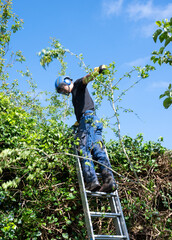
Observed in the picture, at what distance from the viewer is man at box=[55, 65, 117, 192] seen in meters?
3.62

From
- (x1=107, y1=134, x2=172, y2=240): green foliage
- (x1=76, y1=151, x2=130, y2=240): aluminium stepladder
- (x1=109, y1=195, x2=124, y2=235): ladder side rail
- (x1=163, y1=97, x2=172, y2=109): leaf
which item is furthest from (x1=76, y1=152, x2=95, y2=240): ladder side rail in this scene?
(x1=163, y1=97, x2=172, y2=109): leaf

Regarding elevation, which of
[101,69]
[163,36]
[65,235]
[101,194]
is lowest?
[65,235]

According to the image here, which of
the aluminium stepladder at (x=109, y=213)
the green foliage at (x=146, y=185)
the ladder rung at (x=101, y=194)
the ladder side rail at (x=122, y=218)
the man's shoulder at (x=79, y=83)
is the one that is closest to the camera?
the aluminium stepladder at (x=109, y=213)

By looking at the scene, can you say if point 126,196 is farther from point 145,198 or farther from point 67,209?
point 67,209

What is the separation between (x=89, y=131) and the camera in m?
3.96

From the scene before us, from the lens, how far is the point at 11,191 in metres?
3.48

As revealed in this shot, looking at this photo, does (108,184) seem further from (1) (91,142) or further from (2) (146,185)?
(2) (146,185)

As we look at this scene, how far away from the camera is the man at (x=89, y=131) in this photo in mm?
3619

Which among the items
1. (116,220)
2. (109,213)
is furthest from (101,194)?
(116,220)

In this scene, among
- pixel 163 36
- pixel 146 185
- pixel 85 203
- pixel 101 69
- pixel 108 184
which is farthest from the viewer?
pixel 146 185

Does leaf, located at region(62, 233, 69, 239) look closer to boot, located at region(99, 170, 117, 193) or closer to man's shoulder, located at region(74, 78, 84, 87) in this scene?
boot, located at region(99, 170, 117, 193)

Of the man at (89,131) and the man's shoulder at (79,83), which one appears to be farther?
the man's shoulder at (79,83)

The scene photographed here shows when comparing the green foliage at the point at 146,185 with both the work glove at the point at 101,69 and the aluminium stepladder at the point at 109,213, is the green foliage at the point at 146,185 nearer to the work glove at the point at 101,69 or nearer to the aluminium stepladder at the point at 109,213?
the aluminium stepladder at the point at 109,213

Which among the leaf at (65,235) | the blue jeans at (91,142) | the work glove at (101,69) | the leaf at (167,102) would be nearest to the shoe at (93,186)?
the blue jeans at (91,142)
